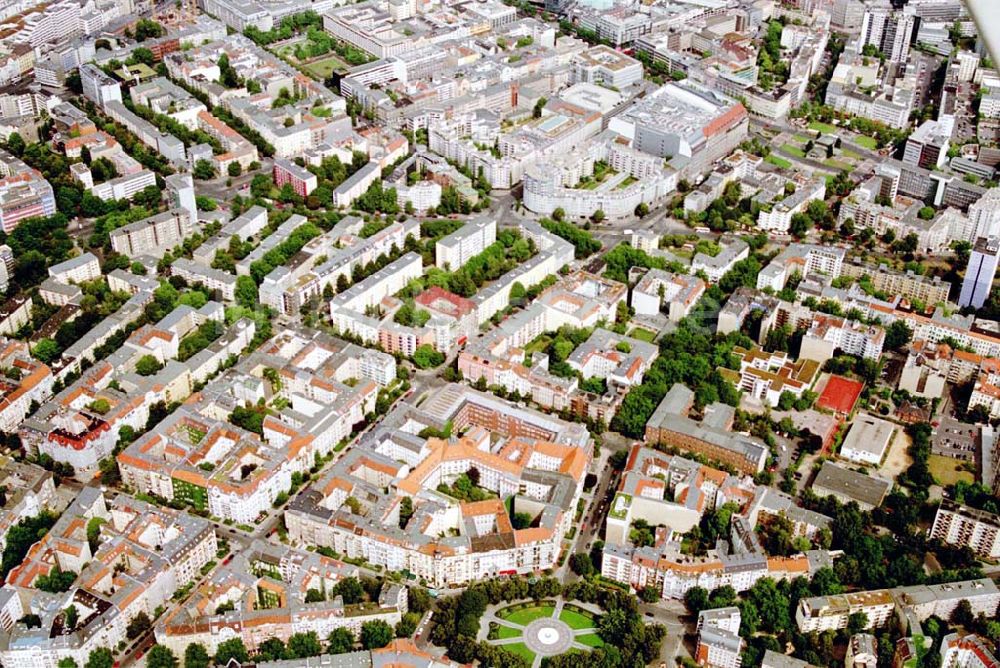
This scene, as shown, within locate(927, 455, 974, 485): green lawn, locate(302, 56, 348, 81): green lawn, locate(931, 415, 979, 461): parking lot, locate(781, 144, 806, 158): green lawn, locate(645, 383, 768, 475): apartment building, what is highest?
locate(302, 56, 348, 81): green lawn

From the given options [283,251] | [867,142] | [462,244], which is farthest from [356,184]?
[867,142]

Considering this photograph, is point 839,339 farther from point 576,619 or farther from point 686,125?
point 686,125

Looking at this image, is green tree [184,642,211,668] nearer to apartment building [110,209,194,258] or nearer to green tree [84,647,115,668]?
green tree [84,647,115,668]

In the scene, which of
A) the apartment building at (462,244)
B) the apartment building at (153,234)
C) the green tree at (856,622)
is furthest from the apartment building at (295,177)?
the green tree at (856,622)

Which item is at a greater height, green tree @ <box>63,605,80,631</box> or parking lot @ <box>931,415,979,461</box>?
parking lot @ <box>931,415,979,461</box>

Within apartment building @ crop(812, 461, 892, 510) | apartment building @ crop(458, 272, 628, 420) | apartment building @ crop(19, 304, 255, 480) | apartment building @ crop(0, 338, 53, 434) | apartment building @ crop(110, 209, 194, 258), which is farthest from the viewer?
apartment building @ crop(110, 209, 194, 258)

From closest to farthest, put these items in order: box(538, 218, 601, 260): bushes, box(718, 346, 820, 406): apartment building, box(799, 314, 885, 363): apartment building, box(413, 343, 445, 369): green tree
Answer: box(718, 346, 820, 406): apartment building
box(413, 343, 445, 369): green tree
box(799, 314, 885, 363): apartment building
box(538, 218, 601, 260): bushes

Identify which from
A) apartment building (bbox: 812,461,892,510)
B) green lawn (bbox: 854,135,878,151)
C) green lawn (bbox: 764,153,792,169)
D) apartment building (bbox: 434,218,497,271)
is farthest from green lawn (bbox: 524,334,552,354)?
green lawn (bbox: 854,135,878,151)
